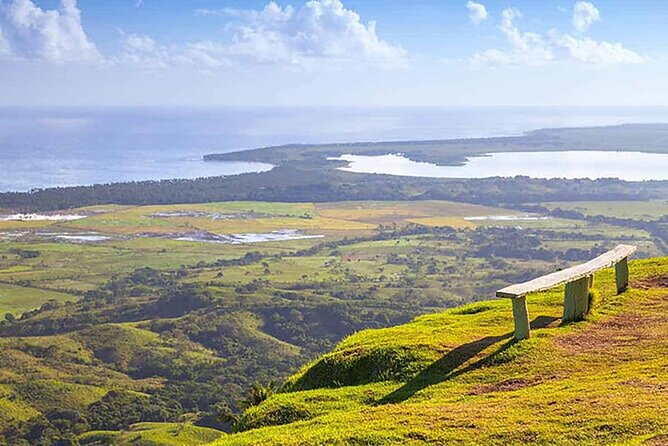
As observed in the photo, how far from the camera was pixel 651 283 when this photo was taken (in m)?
→ 22.8

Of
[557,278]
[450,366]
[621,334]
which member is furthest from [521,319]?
[621,334]

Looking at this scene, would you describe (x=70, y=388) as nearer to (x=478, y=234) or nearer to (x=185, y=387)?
(x=185, y=387)

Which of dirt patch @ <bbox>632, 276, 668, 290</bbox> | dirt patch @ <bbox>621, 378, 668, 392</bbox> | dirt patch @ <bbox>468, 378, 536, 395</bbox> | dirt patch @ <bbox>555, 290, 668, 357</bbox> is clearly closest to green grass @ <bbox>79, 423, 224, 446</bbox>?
dirt patch @ <bbox>632, 276, 668, 290</bbox>

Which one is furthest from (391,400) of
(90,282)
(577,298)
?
(90,282)

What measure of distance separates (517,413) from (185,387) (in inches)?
3570

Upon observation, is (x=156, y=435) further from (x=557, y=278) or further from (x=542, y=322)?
(x=557, y=278)

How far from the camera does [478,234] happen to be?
19150 centimetres

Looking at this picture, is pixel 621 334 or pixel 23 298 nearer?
pixel 621 334

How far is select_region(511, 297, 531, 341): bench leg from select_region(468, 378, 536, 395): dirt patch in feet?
6.89

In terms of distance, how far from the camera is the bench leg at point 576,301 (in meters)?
19.0

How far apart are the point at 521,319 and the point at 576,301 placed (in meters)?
2.12

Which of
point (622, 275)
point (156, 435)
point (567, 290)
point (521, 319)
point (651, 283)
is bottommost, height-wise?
point (156, 435)

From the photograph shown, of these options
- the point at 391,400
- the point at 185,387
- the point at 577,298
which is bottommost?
the point at 185,387

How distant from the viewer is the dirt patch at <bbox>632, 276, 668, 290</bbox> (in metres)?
22.5
